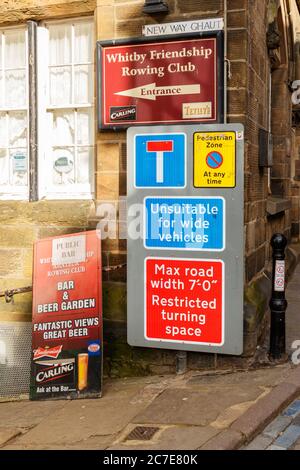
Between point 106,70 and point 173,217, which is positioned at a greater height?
point 106,70

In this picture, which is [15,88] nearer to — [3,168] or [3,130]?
[3,130]

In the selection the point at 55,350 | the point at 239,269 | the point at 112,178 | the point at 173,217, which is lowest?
the point at 55,350

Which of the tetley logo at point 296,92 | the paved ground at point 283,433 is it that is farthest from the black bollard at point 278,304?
the tetley logo at point 296,92

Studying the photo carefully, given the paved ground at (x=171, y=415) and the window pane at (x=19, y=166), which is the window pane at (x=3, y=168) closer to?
the window pane at (x=19, y=166)

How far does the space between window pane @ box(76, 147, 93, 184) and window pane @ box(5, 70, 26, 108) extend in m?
0.86

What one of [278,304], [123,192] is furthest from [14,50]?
[278,304]

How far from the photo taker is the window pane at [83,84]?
6230 millimetres

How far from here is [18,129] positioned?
6.59m

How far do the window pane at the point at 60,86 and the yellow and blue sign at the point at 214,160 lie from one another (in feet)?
5.73

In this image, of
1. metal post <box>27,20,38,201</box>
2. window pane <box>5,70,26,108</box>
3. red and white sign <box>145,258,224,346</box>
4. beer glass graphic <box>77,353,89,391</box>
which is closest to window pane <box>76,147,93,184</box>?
metal post <box>27,20,38,201</box>
